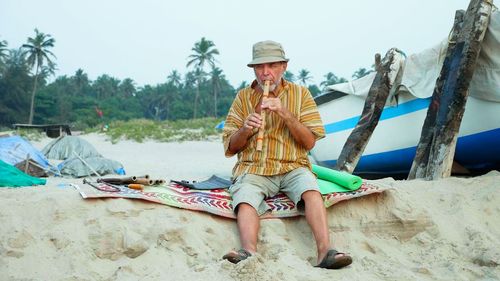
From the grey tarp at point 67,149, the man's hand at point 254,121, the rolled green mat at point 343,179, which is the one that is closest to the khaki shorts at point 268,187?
the rolled green mat at point 343,179

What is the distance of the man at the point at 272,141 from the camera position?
2709mm

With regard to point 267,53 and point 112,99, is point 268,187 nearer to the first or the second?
point 267,53

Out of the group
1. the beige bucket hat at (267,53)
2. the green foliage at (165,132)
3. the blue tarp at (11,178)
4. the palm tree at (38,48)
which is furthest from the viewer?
the palm tree at (38,48)

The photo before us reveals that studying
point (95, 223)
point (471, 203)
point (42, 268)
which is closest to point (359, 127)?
point (471, 203)

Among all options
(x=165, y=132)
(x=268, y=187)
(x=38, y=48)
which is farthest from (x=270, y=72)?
(x=38, y=48)

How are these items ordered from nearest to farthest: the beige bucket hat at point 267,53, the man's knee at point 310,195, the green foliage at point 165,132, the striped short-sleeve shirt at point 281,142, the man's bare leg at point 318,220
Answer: the man's bare leg at point 318,220 → the man's knee at point 310,195 → the beige bucket hat at point 267,53 → the striped short-sleeve shirt at point 281,142 → the green foliage at point 165,132

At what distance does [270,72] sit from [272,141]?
45 centimetres

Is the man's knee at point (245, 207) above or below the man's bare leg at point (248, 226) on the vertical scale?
above

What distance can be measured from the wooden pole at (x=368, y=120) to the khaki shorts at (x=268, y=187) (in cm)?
212

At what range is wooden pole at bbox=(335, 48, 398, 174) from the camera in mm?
4969

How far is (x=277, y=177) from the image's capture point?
9.79 ft

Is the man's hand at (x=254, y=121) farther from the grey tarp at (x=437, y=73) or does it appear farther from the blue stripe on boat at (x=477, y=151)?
the blue stripe on boat at (x=477, y=151)

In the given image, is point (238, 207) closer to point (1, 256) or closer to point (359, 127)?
point (1, 256)

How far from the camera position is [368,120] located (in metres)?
5.07
